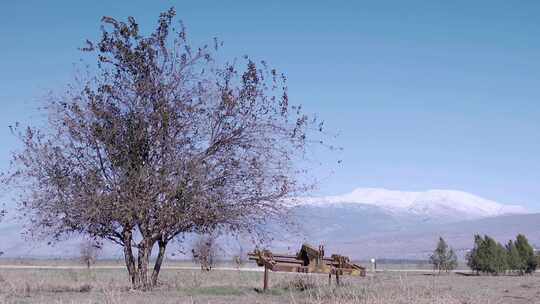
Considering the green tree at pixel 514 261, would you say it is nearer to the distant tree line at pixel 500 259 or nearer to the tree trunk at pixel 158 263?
the distant tree line at pixel 500 259

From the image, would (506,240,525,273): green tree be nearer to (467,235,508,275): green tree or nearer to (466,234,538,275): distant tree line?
(466,234,538,275): distant tree line

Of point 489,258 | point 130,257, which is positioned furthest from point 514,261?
point 130,257

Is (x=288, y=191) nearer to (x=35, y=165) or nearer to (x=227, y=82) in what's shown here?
(x=227, y=82)

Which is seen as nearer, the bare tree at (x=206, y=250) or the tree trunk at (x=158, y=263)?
the tree trunk at (x=158, y=263)

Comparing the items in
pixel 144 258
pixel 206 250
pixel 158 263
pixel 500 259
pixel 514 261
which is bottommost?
pixel 158 263

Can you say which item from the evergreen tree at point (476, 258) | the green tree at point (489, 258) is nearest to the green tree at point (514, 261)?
the green tree at point (489, 258)

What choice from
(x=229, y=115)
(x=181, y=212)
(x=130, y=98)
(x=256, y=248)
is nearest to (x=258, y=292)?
(x=256, y=248)

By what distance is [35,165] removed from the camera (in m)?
20.2

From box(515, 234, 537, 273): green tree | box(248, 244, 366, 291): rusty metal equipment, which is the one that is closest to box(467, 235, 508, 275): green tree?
box(515, 234, 537, 273): green tree

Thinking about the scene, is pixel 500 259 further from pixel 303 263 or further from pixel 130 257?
pixel 130 257

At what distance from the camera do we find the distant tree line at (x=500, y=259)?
2312 inches

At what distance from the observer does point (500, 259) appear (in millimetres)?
58781

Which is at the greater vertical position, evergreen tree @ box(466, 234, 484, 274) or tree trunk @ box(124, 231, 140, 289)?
evergreen tree @ box(466, 234, 484, 274)

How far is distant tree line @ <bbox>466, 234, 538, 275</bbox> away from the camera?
58719 mm
